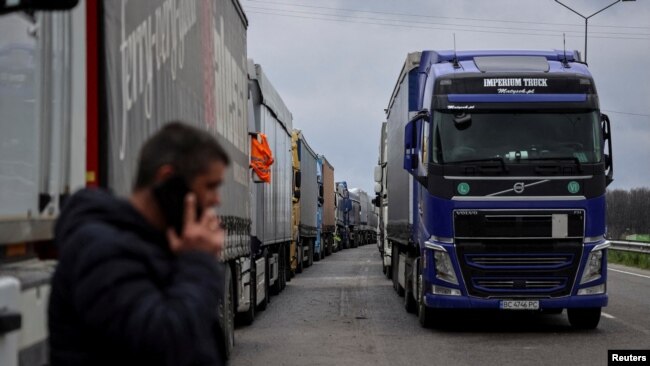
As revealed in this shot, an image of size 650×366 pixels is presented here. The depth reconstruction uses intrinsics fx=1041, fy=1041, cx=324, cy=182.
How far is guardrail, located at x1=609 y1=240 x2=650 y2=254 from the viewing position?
112 ft

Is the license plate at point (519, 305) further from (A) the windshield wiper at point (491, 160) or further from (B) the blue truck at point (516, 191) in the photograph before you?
(A) the windshield wiper at point (491, 160)

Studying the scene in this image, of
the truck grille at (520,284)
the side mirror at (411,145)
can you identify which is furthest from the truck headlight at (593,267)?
the side mirror at (411,145)

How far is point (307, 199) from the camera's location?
3169 cm

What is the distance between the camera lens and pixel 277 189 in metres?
20.5

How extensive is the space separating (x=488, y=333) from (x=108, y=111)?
9760mm

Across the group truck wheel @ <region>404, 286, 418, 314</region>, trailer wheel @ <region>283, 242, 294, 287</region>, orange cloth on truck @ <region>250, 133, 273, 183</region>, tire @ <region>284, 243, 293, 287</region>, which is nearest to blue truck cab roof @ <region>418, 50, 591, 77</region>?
orange cloth on truck @ <region>250, 133, 273, 183</region>

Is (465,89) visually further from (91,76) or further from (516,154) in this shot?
(91,76)

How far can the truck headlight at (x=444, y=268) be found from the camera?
13266mm

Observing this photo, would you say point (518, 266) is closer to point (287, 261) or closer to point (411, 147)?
point (411, 147)

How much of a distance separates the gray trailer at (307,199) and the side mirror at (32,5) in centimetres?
2491

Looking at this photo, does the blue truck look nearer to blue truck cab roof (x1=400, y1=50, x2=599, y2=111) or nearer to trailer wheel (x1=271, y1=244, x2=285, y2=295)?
blue truck cab roof (x1=400, y1=50, x2=599, y2=111)

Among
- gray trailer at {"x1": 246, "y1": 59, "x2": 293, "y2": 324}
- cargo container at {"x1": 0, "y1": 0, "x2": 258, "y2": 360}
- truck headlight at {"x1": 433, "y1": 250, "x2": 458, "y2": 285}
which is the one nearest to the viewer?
cargo container at {"x1": 0, "y1": 0, "x2": 258, "y2": 360}

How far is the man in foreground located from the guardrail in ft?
107

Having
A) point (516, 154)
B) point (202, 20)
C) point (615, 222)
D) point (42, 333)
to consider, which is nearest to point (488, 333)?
point (516, 154)
